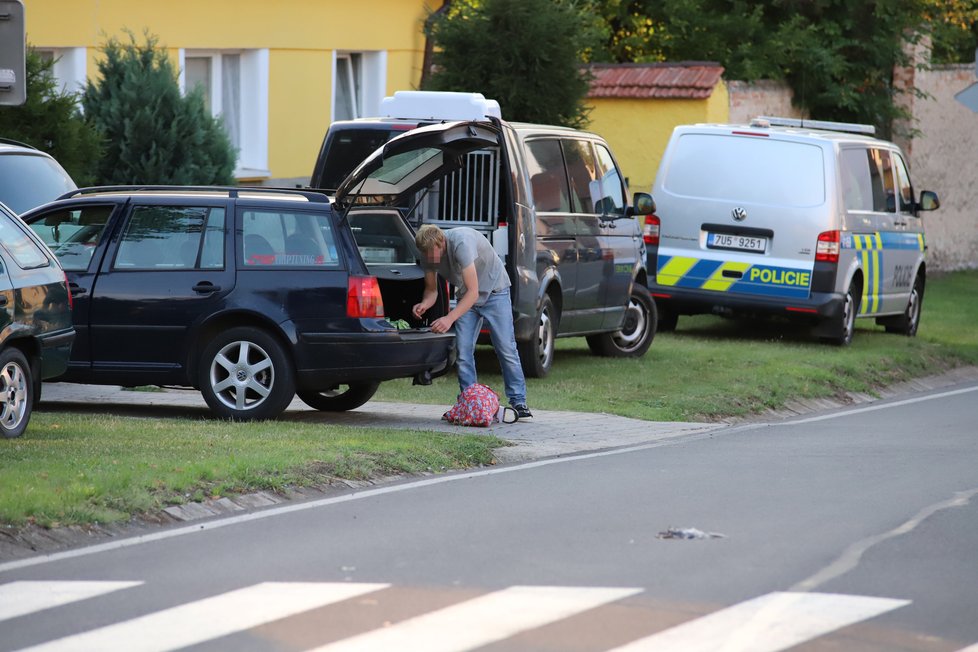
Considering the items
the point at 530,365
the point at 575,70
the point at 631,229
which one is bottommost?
the point at 530,365

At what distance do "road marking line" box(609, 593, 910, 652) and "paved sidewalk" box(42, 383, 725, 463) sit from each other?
437 centimetres

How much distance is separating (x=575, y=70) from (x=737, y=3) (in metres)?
6.63

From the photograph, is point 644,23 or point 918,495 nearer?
point 918,495

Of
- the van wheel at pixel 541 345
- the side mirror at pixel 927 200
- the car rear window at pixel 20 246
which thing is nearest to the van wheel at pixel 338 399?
the van wheel at pixel 541 345

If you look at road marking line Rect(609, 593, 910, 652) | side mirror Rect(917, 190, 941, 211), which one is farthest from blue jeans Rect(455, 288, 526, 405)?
side mirror Rect(917, 190, 941, 211)

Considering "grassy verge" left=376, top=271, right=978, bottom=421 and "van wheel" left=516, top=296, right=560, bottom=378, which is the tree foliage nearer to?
"grassy verge" left=376, top=271, right=978, bottom=421

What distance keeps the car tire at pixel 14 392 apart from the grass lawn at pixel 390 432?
0.13 metres

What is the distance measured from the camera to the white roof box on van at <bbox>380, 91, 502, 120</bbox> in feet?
50.1

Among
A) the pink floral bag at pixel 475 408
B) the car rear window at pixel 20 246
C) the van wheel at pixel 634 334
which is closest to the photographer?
the car rear window at pixel 20 246

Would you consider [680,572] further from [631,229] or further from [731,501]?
[631,229]

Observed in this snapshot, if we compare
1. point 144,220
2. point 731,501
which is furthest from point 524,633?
point 144,220

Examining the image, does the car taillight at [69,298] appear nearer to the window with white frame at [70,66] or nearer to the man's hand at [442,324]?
the man's hand at [442,324]

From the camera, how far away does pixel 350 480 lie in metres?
9.90

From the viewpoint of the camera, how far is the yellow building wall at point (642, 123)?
25.0 m
